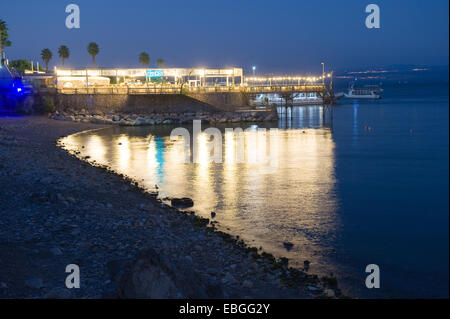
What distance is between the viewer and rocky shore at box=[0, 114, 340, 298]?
7840mm

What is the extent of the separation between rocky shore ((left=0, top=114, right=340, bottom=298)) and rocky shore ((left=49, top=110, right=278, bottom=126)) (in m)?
39.5

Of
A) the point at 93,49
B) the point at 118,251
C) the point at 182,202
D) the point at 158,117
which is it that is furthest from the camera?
the point at 93,49

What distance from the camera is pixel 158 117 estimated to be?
63.0 metres

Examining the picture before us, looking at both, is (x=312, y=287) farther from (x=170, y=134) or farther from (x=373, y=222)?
(x=170, y=134)

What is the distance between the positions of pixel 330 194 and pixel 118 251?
1268 cm

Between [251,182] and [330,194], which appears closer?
[330,194]

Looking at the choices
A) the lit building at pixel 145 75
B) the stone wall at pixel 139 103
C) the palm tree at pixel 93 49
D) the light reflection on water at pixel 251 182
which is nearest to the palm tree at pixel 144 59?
the palm tree at pixel 93 49

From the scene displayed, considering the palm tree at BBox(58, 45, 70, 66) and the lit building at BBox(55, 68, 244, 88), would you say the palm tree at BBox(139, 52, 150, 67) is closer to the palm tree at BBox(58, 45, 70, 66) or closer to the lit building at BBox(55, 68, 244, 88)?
the palm tree at BBox(58, 45, 70, 66)

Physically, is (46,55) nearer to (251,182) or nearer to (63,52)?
(63,52)

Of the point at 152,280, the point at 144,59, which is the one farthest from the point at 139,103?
the point at 144,59

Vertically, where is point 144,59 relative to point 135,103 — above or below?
above

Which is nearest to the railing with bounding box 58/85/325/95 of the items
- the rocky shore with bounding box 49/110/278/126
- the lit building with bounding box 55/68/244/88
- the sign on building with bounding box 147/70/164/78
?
the rocky shore with bounding box 49/110/278/126

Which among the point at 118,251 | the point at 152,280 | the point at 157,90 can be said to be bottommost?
the point at 118,251

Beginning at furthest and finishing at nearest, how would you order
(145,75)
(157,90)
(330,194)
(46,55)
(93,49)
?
(46,55) → (93,49) → (145,75) → (157,90) → (330,194)
